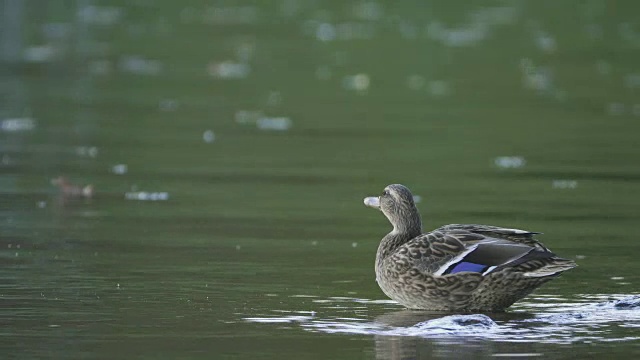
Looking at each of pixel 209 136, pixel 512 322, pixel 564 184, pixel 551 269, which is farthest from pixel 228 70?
pixel 512 322

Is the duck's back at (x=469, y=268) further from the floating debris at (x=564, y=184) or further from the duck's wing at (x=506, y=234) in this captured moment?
the floating debris at (x=564, y=184)

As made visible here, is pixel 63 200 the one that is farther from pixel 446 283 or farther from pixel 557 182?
pixel 446 283

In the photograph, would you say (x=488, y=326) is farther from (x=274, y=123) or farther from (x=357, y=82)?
(x=357, y=82)

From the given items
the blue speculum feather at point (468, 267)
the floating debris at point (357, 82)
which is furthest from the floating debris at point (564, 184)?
the floating debris at point (357, 82)

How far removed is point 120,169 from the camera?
17125 millimetres

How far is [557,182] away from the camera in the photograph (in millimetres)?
16328

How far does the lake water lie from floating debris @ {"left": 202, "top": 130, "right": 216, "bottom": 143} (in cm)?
7

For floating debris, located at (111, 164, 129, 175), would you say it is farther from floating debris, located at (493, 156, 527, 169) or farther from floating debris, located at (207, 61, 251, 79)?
floating debris, located at (207, 61, 251, 79)

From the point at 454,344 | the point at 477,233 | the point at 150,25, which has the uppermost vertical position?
the point at 150,25

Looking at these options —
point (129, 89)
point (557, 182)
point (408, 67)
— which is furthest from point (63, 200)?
point (408, 67)

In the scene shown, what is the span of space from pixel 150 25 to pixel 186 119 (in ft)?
50.3

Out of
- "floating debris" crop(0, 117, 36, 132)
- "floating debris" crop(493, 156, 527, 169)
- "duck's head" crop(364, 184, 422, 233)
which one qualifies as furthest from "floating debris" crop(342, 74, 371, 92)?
"duck's head" crop(364, 184, 422, 233)

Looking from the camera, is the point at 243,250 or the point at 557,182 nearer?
the point at 243,250

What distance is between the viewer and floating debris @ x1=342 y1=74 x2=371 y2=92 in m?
25.7
